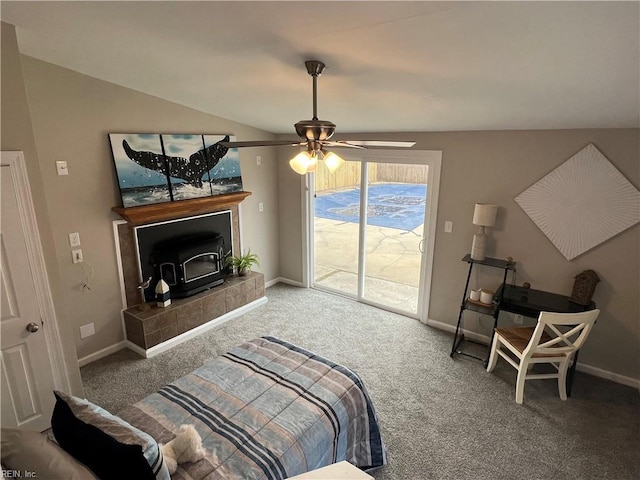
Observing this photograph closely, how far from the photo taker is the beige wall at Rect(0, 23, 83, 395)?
83.5 inches

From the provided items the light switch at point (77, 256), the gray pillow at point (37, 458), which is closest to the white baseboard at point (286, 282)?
the light switch at point (77, 256)

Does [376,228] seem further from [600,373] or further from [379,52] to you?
[379,52]

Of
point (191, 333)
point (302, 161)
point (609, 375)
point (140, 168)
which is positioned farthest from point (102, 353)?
point (609, 375)

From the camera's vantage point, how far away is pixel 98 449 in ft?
4.80

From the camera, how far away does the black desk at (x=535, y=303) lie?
3.14m

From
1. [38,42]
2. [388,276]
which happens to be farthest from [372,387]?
[38,42]

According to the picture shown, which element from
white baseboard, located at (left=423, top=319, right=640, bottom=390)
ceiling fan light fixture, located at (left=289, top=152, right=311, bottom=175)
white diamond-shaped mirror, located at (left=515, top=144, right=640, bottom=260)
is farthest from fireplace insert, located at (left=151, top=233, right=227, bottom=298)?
white diamond-shaped mirror, located at (left=515, top=144, right=640, bottom=260)

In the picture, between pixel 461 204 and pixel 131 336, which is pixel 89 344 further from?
pixel 461 204

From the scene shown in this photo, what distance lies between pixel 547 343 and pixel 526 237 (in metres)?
1.10

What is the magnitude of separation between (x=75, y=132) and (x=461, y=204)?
3736 mm

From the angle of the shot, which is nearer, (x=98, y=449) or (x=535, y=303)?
(x=98, y=449)

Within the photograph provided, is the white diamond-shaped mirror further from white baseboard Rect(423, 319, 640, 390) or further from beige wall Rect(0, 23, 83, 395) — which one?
beige wall Rect(0, 23, 83, 395)

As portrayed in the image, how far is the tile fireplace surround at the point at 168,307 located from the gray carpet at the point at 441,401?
0.15 metres

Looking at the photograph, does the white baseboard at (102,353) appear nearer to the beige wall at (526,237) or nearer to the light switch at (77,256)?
the light switch at (77,256)
